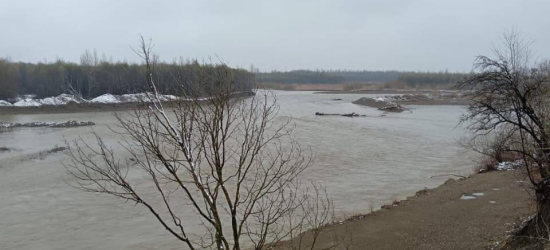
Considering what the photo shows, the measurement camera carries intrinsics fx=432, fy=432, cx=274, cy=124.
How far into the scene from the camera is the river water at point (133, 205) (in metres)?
11.5

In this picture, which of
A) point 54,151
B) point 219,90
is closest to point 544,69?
point 219,90

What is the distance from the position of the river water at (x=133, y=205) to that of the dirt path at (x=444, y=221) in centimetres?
116

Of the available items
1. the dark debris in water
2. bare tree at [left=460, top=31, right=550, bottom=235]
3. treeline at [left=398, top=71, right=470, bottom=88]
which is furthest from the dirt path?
treeline at [left=398, top=71, right=470, bottom=88]

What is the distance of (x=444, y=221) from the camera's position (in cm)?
1200

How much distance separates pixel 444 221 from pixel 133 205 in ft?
31.0

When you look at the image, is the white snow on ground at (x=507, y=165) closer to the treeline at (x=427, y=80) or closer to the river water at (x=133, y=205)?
the river water at (x=133, y=205)

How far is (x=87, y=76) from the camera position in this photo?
5969 cm

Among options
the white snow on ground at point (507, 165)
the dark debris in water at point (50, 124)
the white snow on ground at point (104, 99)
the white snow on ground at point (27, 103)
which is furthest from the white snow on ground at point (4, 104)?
the white snow on ground at point (507, 165)

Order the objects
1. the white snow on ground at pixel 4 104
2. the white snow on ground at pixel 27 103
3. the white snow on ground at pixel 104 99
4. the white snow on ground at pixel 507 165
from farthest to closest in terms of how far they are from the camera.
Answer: the white snow on ground at pixel 104 99 → the white snow on ground at pixel 27 103 → the white snow on ground at pixel 4 104 → the white snow on ground at pixel 507 165

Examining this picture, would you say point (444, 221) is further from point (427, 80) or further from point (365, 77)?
point (365, 77)

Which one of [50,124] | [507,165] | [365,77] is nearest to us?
[507,165]

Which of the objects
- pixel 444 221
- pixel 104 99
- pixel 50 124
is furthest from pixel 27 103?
pixel 444 221

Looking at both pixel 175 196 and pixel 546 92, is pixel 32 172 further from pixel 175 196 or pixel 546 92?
pixel 546 92

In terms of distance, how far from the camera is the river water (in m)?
11.5
